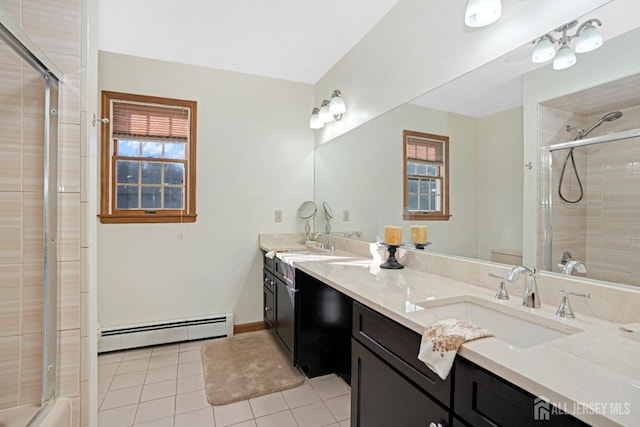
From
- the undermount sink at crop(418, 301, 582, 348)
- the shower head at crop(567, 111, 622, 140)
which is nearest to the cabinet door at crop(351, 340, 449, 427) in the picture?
the undermount sink at crop(418, 301, 582, 348)

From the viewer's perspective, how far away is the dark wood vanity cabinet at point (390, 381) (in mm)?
946

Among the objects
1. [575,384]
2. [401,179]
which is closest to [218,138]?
[401,179]

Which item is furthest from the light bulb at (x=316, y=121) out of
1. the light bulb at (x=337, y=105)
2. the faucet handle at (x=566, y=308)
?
the faucet handle at (x=566, y=308)

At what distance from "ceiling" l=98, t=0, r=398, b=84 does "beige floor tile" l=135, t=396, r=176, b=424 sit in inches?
102

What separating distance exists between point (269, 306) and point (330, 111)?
1.85 meters

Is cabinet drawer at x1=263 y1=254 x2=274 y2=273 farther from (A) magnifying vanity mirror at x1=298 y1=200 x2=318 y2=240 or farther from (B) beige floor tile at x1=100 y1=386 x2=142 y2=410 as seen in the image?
(B) beige floor tile at x1=100 y1=386 x2=142 y2=410

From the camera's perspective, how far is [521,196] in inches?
53.9

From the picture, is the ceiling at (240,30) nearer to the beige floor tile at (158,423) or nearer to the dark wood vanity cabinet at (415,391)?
the dark wood vanity cabinet at (415,391)

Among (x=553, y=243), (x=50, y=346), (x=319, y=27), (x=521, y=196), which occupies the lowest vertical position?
(x=50, y=346)

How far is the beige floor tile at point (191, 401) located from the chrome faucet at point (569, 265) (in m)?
2.03

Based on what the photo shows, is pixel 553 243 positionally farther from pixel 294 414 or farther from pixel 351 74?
pixel 351 74

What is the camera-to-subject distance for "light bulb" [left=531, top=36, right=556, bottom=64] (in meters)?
1.20

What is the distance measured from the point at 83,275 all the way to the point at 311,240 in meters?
2.16

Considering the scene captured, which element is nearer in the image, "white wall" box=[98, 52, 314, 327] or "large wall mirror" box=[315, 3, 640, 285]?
"large wall mirror" box=[315, 3, 640, 285]
